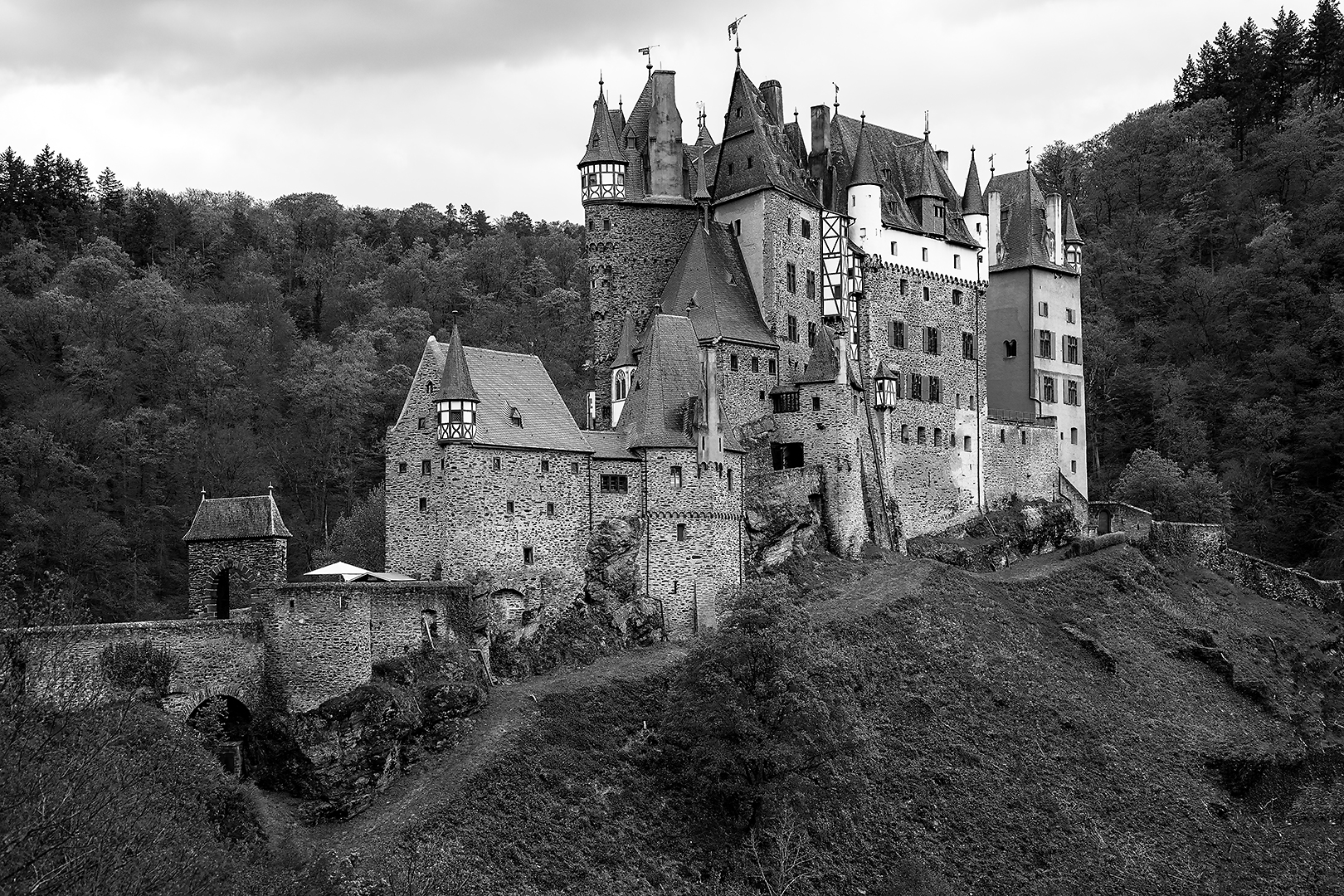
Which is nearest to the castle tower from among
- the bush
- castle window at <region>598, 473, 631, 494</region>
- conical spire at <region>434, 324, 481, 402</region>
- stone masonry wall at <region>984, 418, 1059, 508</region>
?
castle window at <region>598, 473, 631, 494</region>

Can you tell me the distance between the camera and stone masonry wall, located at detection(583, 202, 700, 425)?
54906 millimetres

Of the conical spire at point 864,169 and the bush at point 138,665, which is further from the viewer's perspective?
the conical spire at point 864,169

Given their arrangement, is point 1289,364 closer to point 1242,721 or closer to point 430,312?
→ point 1242,721

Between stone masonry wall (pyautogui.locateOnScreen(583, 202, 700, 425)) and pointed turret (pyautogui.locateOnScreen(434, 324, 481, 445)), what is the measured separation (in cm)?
1216

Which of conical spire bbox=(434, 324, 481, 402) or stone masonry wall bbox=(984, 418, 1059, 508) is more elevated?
conical spire bbox=(434, 324, 481, 402)

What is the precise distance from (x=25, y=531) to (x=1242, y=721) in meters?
44.2

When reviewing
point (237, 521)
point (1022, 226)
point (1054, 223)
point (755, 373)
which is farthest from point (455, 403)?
point (1054, 223)

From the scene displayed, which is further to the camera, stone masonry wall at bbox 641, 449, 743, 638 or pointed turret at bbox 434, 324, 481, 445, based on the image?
stone masonry wall at bbox 641, 449, 743, 638

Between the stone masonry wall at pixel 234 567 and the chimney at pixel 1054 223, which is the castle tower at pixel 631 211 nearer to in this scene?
the stone masonry wall at pixel 234 567

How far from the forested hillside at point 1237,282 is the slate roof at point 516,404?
116ft

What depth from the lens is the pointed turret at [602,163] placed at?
5441 centimetres

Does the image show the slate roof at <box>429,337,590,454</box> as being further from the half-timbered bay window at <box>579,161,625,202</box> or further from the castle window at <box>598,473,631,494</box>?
the half-timbered bay window at <box>579,161,625,202</box>

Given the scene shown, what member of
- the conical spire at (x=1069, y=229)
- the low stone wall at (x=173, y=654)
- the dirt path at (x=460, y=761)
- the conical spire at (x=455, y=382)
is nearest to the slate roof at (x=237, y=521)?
the low stone wall at (x=173, y=654)

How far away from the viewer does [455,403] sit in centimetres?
4259
